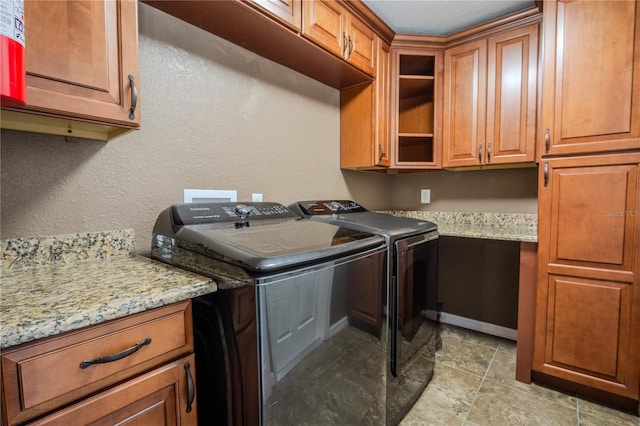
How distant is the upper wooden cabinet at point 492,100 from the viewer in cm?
204

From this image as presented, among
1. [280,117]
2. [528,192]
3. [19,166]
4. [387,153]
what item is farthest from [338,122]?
[19,166]

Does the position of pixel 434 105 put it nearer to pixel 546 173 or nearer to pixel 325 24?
pixel 546 173

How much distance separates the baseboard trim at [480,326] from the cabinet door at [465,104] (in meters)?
1.38

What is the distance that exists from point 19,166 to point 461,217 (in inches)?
109

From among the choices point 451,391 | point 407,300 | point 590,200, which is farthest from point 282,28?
point 451,391

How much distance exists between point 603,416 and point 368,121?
2192mm

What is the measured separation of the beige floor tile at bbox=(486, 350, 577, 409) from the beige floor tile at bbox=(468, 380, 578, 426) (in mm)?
45

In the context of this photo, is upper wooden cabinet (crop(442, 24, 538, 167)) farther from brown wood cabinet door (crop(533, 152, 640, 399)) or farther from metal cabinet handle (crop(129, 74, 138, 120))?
metal cabinet handle (crop(129, 74, 138, 120))

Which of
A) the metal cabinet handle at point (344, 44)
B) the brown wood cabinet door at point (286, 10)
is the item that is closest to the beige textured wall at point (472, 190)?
the metal cabinet handle at point (344, 44)

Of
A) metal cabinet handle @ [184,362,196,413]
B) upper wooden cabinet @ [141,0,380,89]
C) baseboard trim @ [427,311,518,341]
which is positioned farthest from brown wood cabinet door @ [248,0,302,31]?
baseboard trim @ [427,311,518,341]

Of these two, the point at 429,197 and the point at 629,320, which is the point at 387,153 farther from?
the point at 629,320

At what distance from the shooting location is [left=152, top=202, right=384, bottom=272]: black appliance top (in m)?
0.89

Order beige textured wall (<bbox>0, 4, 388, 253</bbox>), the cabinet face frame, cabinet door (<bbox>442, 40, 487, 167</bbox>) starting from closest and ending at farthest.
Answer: beige textured wall (<bbox>0, 4, 388, 253</bbox>), cabinet door (<bbox>442, 40, 487, 167</bbox>), the cabinet face frame

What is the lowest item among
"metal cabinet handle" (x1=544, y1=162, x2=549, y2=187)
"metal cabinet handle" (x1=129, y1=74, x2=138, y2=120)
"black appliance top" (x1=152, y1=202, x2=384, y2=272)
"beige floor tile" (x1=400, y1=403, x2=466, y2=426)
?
"beige floor tile" (x1=400, y1=403, x2=466, y2=426)
